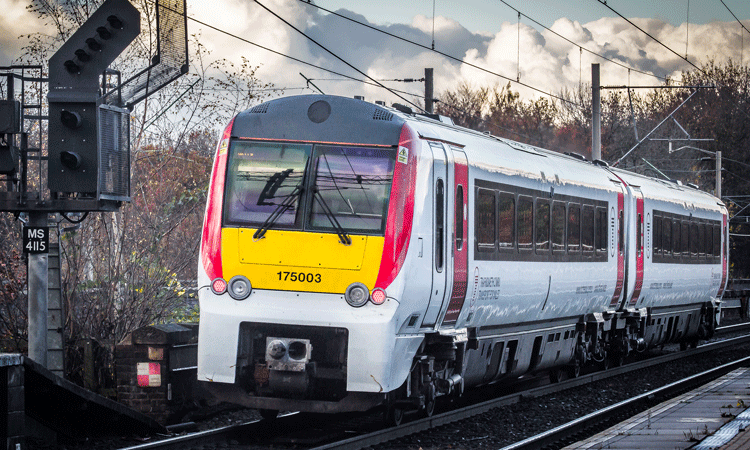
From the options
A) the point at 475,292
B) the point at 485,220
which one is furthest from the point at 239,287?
the point at 485,220

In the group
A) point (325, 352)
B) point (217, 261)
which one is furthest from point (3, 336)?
point (325, 352)

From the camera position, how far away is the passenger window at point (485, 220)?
12.0 metres

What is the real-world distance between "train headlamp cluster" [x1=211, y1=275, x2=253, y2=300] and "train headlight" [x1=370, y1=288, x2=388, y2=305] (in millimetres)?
1125

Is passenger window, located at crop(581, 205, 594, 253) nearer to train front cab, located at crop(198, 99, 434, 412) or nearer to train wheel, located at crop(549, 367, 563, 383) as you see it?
train wheel, located at crop(549, 367, 563, 383)

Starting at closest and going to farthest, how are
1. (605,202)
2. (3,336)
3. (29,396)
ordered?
(29,396)
(3,336)
(605,202)

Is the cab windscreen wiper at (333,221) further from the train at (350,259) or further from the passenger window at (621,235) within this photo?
the passenger window at (621,235)

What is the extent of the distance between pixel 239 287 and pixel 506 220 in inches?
165

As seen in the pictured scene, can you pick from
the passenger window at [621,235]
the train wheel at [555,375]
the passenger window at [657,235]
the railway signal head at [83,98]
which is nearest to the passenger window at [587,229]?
the passenger window at [621,235]

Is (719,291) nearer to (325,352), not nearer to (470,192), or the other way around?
(470,192)

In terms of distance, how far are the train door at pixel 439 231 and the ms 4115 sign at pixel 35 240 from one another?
3.97 meters

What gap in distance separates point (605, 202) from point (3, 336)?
9255 millimetres

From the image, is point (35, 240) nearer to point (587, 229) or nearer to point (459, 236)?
point (459, 236)

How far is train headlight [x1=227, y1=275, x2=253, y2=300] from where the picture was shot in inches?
386

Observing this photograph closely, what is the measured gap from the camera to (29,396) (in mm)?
9352
